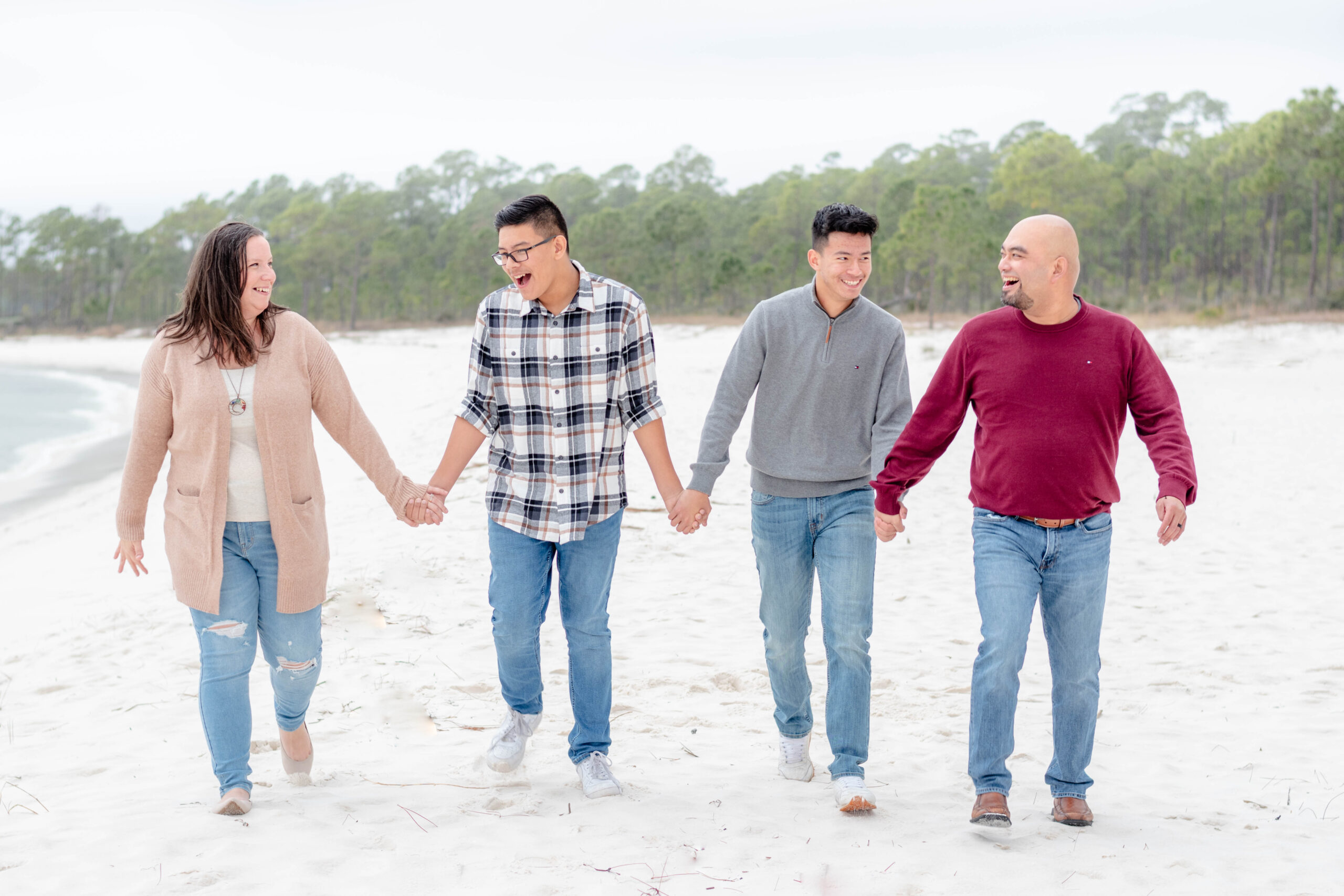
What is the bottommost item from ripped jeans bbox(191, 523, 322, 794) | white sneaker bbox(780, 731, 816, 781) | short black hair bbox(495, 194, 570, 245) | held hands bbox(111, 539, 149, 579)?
white sneaker bbox(780, 731, 816, 781)

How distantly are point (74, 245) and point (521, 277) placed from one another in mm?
95039

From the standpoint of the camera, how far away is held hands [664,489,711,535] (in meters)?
3.85

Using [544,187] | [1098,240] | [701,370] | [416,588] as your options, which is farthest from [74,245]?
[416,588]

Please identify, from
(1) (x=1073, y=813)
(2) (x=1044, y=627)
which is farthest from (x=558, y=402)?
(1) (x=1073, y=813)

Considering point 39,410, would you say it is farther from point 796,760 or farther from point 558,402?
point 796,760

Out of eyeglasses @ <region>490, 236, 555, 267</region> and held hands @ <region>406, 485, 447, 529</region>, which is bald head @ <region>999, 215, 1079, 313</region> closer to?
eyeglasses @ <region>490, 236, 555, 267</region>

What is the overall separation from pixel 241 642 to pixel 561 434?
4.18ft

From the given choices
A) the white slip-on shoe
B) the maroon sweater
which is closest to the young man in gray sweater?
the maroon sweater

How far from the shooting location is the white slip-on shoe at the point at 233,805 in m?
3.45

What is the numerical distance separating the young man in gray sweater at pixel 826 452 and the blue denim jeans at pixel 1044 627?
1.38 ft

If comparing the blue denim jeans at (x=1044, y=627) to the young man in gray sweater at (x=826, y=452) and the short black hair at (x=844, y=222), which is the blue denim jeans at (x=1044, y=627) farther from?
the short black hair at (x=844, y=222)

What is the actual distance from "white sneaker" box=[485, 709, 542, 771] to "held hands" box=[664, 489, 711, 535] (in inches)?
36.3

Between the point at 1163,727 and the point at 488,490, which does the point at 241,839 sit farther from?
the point at 1163,727

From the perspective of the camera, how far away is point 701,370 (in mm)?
18875
